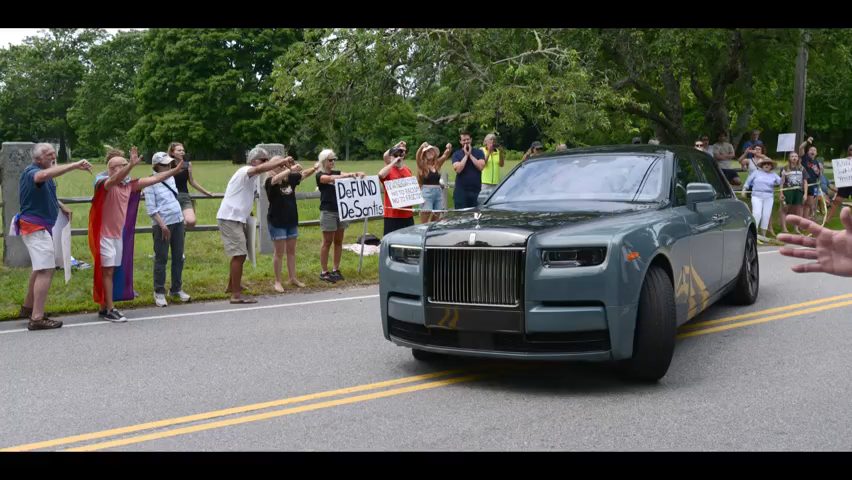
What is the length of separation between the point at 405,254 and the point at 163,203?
526cm

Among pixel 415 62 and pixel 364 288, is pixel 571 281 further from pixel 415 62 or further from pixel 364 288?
pixel 415 62

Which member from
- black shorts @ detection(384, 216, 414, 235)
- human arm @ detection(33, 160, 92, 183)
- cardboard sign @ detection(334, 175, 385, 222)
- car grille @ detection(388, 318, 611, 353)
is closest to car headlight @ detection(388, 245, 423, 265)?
car grille @ detection(388, 318, 611, 353)

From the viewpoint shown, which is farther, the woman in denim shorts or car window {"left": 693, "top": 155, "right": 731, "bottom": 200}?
the woman in denim shorts

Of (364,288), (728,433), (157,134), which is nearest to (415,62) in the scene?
(364,288)

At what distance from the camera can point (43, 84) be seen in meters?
78.9

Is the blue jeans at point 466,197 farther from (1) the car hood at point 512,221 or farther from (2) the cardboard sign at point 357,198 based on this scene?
(1) the car hood at point 512,221

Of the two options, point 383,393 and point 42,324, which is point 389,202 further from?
point 383,393

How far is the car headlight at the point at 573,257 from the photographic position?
19.4ft

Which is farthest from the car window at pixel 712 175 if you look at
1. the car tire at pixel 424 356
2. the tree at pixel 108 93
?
the tree at pixel 108 93

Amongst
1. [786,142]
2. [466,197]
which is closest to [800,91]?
[786,142]

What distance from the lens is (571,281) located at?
5.86 meters

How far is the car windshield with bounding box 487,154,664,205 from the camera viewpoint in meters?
7.46

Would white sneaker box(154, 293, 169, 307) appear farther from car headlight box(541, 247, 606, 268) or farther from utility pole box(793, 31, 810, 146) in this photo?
utility pole box(793, 31, 810, 146)
